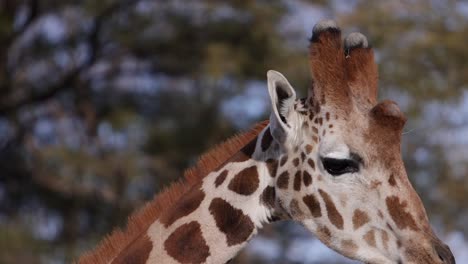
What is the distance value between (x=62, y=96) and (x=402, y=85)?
23.2 ft

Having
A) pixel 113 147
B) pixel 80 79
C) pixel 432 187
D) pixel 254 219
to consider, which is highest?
pixel 254 219

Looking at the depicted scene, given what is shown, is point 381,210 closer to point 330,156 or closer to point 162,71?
point 330,156

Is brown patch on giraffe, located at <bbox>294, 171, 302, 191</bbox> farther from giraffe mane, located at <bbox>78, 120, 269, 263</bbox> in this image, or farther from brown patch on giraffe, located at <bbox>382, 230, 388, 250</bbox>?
brown patch on giraffe, located at <bbox>382, 230, 388, 250</bbox>

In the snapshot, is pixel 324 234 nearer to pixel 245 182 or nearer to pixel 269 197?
pixel 269 197

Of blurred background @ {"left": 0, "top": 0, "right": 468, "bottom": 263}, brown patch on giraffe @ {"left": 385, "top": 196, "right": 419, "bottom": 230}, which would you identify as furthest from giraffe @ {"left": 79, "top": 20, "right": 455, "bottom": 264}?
blurred background @ {"left": 0, "top": 0, "right": 468, "bottom": 263}

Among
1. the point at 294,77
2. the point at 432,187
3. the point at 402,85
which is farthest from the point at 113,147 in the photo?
the point at 432,187

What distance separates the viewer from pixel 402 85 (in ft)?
63.1

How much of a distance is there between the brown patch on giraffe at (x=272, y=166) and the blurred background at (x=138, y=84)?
12.4 meters

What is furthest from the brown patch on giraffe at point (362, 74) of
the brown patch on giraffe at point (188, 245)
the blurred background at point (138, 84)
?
the blurred background at point (138, 84)

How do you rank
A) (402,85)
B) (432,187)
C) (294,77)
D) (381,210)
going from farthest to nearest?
(432,187)
(402,85)
(294,77)
(381,210)

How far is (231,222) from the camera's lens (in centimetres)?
532

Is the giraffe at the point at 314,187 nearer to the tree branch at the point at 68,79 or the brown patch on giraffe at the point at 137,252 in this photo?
the brown patch on giraffe at the point at 137,252

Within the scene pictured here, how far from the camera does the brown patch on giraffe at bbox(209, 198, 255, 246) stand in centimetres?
Answer: 528

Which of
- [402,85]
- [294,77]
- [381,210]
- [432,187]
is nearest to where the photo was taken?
[381,210]
